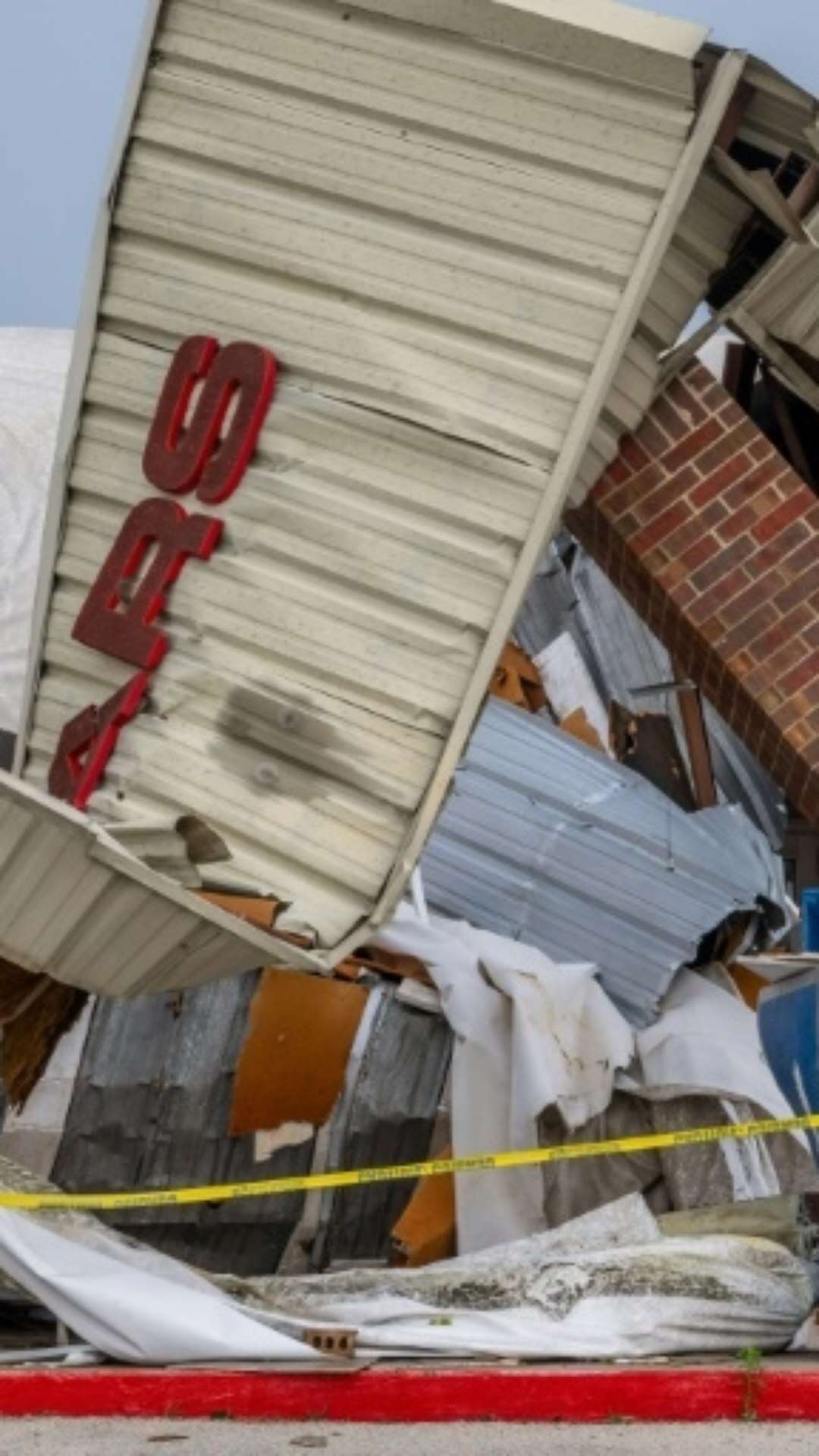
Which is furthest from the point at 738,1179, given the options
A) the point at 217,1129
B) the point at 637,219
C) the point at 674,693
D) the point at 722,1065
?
the point at 637,219

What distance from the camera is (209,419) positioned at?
1012 cm

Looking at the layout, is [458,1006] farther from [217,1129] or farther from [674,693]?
[674,693]

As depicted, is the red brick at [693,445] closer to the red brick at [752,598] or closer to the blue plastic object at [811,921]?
the red brick at [752,598]

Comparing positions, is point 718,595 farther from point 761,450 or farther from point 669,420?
point 669,420

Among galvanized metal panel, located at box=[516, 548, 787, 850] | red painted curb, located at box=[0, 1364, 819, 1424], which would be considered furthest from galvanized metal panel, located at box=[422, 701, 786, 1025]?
red painted curb, located at box=[0, 1364, 819, 1424]

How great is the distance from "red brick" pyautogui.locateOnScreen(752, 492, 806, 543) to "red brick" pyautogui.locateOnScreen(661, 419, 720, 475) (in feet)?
1.19

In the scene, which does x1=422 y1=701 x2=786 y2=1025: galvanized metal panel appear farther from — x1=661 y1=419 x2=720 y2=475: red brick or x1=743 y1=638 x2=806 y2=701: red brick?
x1=661 y1=419 x2=720 y2=475: red brick

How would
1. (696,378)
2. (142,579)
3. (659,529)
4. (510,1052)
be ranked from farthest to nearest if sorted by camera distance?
1. (510,1052)
2. (696,378)
3. (659,529)
4. (142,579)

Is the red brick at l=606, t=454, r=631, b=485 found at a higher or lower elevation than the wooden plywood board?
higher

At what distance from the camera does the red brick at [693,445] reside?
11055mm

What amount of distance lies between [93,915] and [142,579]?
1.57 m

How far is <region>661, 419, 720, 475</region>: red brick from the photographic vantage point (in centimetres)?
1105

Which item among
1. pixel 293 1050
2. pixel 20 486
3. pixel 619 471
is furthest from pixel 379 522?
pixel 20 486

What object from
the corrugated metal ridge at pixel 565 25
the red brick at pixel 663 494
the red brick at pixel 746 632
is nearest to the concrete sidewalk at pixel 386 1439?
the red brick at pixel 746 632
